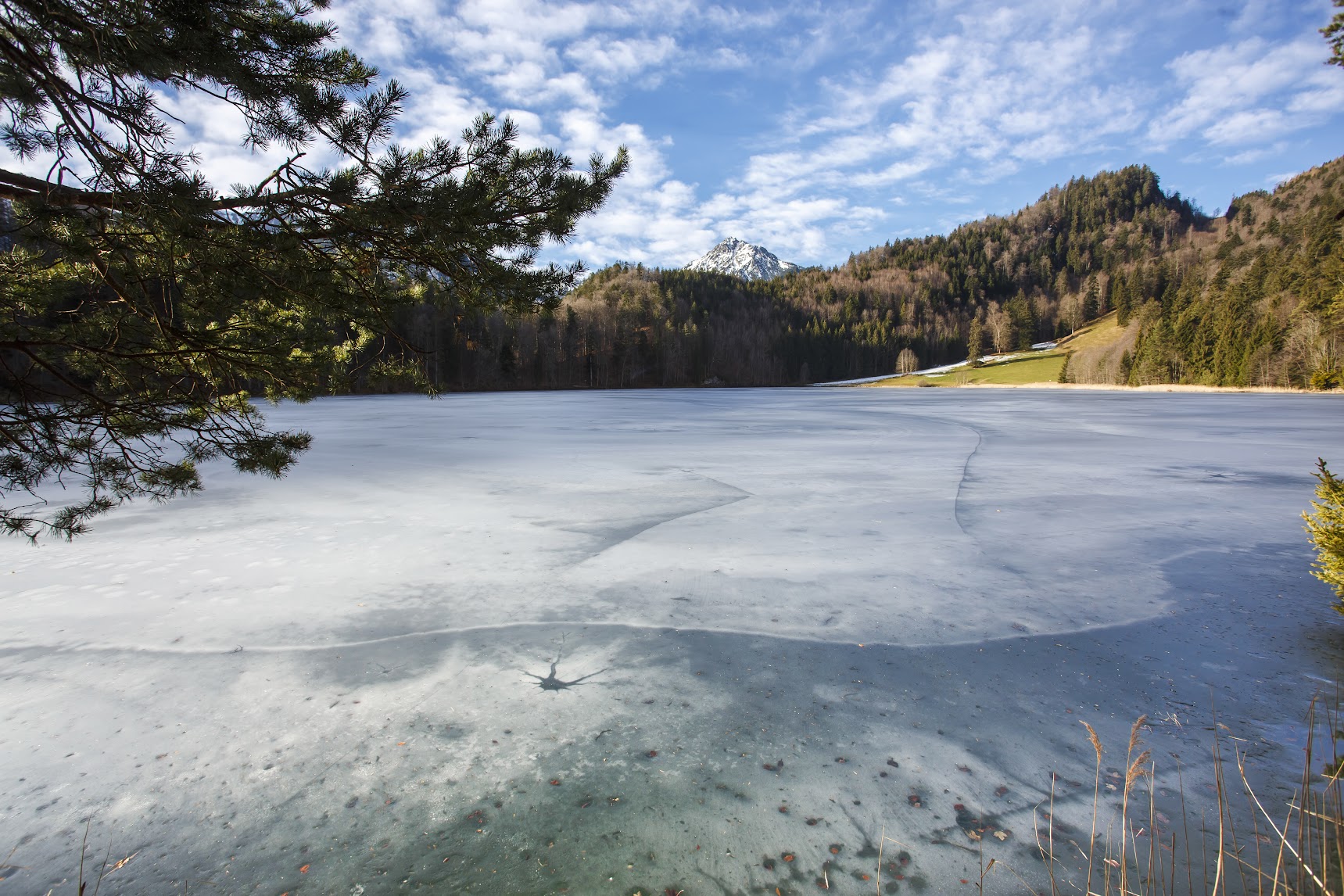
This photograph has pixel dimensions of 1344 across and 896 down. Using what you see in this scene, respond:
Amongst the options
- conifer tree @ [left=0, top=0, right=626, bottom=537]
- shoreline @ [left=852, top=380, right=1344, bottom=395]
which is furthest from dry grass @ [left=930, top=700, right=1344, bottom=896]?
shoreline @ [left=852, top=380, right=1344, bottom=395]

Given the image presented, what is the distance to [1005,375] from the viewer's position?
73.0 metres

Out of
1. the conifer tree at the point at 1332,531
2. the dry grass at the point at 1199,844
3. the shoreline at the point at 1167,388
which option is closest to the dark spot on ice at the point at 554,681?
the dry grass at the point at 1199,844

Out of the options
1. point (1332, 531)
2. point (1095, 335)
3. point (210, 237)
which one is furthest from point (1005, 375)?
point (210, 237)

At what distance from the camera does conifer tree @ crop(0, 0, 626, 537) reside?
7.63 feet

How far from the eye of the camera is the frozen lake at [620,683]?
2.01 m

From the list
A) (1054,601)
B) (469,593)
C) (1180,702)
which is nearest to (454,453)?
(469,593)

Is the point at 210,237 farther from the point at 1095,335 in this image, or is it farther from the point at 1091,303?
the point at 1091,303

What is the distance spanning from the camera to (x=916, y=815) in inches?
83.1

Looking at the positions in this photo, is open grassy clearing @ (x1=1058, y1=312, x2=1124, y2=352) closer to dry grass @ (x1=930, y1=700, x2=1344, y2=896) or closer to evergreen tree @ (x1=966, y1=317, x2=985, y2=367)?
evergreen tree @ (x1=966, y1=317, x2=985, y2=367)

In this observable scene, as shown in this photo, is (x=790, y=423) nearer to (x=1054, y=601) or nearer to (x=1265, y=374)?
(x=1054, y=601)

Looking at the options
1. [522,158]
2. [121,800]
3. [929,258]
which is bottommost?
[121,800]

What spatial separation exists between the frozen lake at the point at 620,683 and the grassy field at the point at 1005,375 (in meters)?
71.5

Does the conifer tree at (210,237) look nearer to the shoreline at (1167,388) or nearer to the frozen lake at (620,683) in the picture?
the frozen lake at (620,683)

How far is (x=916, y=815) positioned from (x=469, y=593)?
3130 millimetres
